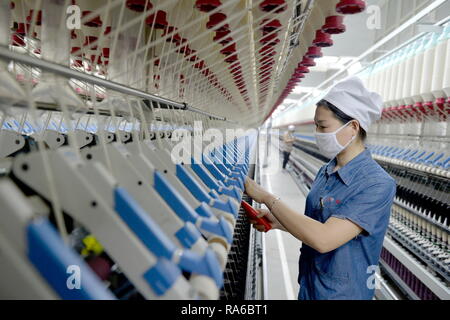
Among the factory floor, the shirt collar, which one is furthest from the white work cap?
the factory floor

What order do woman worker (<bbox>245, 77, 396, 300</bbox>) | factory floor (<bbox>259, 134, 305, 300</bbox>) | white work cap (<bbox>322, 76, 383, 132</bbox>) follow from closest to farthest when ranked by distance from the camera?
woman worker (<bbox>245, 77, 396, 300</bbox>), white work cap (<bbox>322, 76, 383, 132</bbox>), factory floor (<bbox>259, 134, 305, 300</bbox>)

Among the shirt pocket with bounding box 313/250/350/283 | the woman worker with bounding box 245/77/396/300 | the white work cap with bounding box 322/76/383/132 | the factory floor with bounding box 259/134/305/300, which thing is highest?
the white work cap with bounding box 322/76/383/132

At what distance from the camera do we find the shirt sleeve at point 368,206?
4.23 ft

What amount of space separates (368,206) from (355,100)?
16.2 inches

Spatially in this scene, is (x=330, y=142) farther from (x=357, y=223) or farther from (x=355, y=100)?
(x=357, y=223)

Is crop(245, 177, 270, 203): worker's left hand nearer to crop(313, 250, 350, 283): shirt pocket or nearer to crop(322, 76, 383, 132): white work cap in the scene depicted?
crop(313, 250, 350, 283): shirt pocket

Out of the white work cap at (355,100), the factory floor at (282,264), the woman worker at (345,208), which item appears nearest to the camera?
the woman worker at (345,208)

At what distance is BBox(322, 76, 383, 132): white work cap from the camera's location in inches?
55.3

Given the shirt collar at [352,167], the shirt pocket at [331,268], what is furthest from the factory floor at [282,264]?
the shirt collar at [352,167]

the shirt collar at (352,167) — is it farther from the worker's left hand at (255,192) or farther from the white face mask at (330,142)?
the worker's left hand at (255,192)

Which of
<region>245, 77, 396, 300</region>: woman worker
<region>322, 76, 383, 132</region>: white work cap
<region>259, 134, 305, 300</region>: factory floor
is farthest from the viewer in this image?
<region>259, 134, 305, 300</region>: factory floor

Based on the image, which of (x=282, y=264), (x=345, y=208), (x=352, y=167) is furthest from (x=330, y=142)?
(x=282, y=264)
